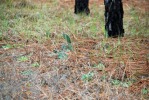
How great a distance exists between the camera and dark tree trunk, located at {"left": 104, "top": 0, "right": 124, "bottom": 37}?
14.3 ft

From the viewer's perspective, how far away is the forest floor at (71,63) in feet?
8.71

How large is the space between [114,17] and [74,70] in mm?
1592

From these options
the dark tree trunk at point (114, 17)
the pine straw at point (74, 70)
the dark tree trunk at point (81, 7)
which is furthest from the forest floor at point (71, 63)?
the dark tree trunk at point (81, 7)

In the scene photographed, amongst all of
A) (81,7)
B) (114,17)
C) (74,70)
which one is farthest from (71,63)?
(81,7)

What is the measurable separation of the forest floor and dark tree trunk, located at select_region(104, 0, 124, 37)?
0.14m

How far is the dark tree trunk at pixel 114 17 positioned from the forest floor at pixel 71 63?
0.46 feet

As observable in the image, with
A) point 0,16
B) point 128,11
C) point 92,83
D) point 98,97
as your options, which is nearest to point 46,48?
point 92,83

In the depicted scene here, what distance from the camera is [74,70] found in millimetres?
3092

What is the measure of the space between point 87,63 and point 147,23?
253 cm

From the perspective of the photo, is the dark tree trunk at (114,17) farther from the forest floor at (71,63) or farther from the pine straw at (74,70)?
the pine straw at (74,70)

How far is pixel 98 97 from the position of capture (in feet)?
8.41

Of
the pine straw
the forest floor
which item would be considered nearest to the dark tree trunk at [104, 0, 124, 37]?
the forest floor

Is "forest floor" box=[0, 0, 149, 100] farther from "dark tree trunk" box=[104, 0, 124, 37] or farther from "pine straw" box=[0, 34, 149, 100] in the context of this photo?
"dark tree trunk" box=[104, 0, 124, 37]

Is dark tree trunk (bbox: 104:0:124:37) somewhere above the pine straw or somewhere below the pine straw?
above
